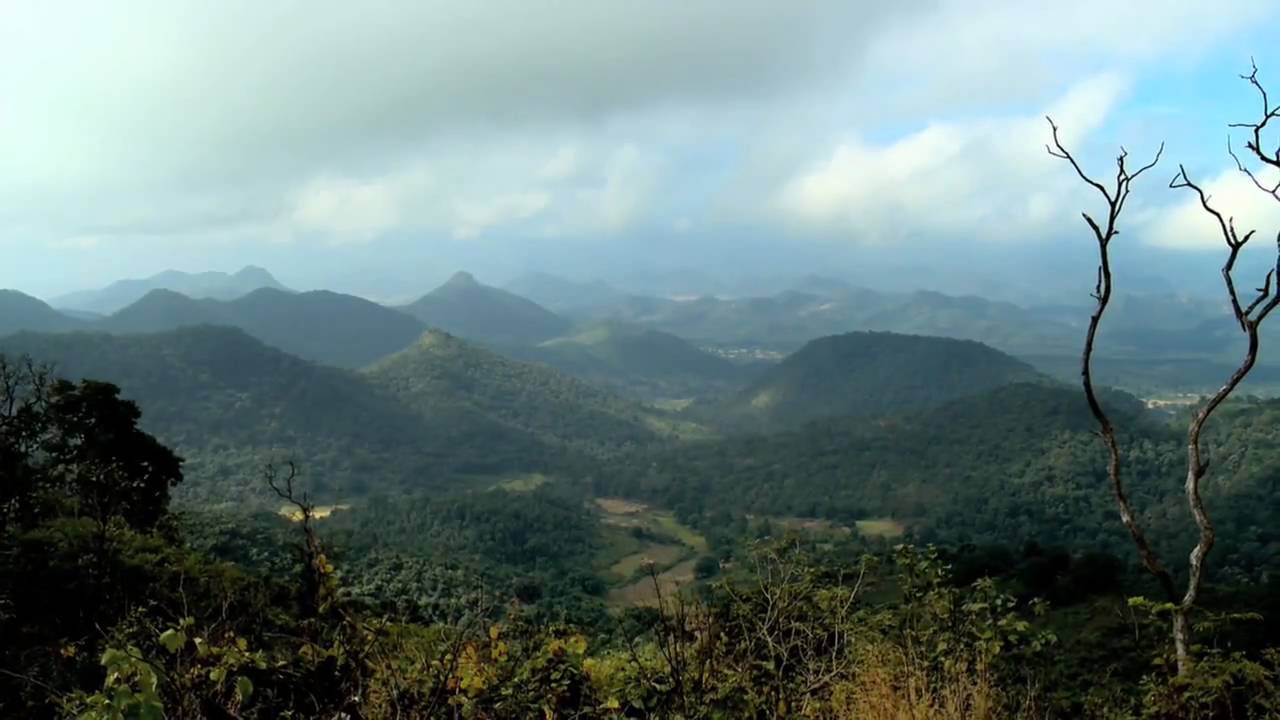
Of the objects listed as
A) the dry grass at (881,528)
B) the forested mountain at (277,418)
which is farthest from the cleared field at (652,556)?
the forested mountain at (277,418)

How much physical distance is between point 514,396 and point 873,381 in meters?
93.0

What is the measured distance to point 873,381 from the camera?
189 m

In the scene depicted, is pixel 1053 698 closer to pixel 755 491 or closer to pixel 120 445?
pixel 120 445

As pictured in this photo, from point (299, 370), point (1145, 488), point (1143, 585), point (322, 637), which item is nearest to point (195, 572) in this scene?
point (322, 637)

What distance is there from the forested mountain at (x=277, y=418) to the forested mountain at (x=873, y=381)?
227 ft

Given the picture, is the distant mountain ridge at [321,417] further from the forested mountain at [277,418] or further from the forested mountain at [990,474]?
the forested mountain at [990,474]

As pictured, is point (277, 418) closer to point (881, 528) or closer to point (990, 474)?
point (881, 528)

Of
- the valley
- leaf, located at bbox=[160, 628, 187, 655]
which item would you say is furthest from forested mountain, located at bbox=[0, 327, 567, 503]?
leaf, located at bbox=[160, 628, 187, 655]

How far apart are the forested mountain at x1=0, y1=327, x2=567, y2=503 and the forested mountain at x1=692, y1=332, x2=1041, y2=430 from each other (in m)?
69.1

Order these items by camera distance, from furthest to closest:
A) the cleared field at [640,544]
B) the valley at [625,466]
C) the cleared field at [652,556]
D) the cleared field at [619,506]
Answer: the cleared field at [619,506] < the cleared field at [652,556] < the cleared field at [640,544] < the valley at [625,466]

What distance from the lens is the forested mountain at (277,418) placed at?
364ft

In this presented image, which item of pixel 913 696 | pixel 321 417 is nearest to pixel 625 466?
pixel 321 417

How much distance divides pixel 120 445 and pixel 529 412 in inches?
5291

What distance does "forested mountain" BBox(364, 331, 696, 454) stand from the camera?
148 meters
